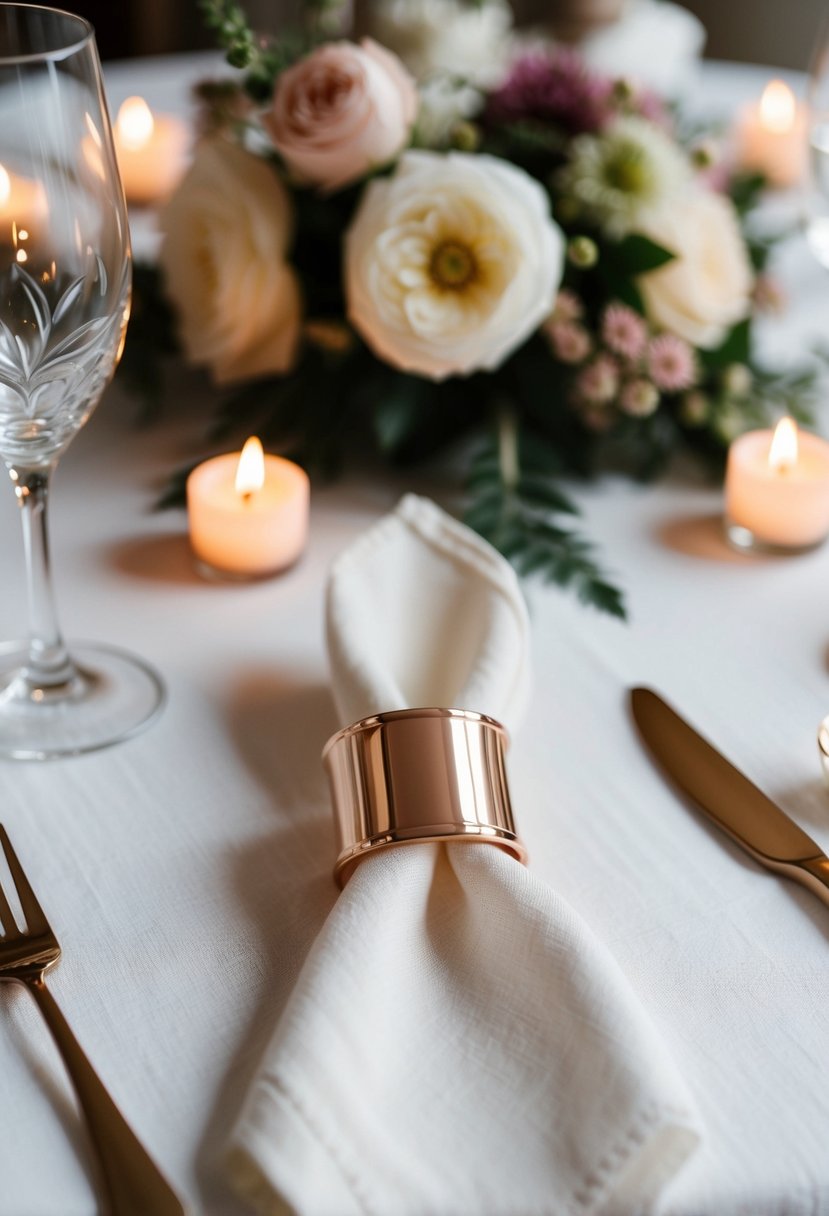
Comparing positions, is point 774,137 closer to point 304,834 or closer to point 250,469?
point 250,469

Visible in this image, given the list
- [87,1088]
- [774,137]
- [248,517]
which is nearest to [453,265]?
[248,517]

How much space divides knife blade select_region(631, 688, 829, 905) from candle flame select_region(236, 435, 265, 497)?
317mm

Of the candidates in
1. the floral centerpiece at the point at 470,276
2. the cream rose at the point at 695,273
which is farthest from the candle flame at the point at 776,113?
the cream rose at the point at 695,273

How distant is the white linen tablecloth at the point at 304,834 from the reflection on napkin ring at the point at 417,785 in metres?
0.05

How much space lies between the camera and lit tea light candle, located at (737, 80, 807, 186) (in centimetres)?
153

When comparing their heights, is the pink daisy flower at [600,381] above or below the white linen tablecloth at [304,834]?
above

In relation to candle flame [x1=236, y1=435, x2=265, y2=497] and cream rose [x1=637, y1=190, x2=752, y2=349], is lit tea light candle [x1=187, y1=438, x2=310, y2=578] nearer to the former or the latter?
candle flame [x1=236, y1=435, x2=265, y2=497]

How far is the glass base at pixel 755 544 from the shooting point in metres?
0.94

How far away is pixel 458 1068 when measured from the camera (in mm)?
505

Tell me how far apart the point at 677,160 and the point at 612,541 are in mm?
346

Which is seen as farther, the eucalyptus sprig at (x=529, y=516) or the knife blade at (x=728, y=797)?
the eucalyptus sprig at (x=529, y=516)

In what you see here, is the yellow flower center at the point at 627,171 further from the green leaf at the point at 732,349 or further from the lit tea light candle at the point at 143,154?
the lit tea light candle at the point at 143,154

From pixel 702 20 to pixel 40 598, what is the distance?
10.0 ft

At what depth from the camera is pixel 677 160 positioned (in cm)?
104
